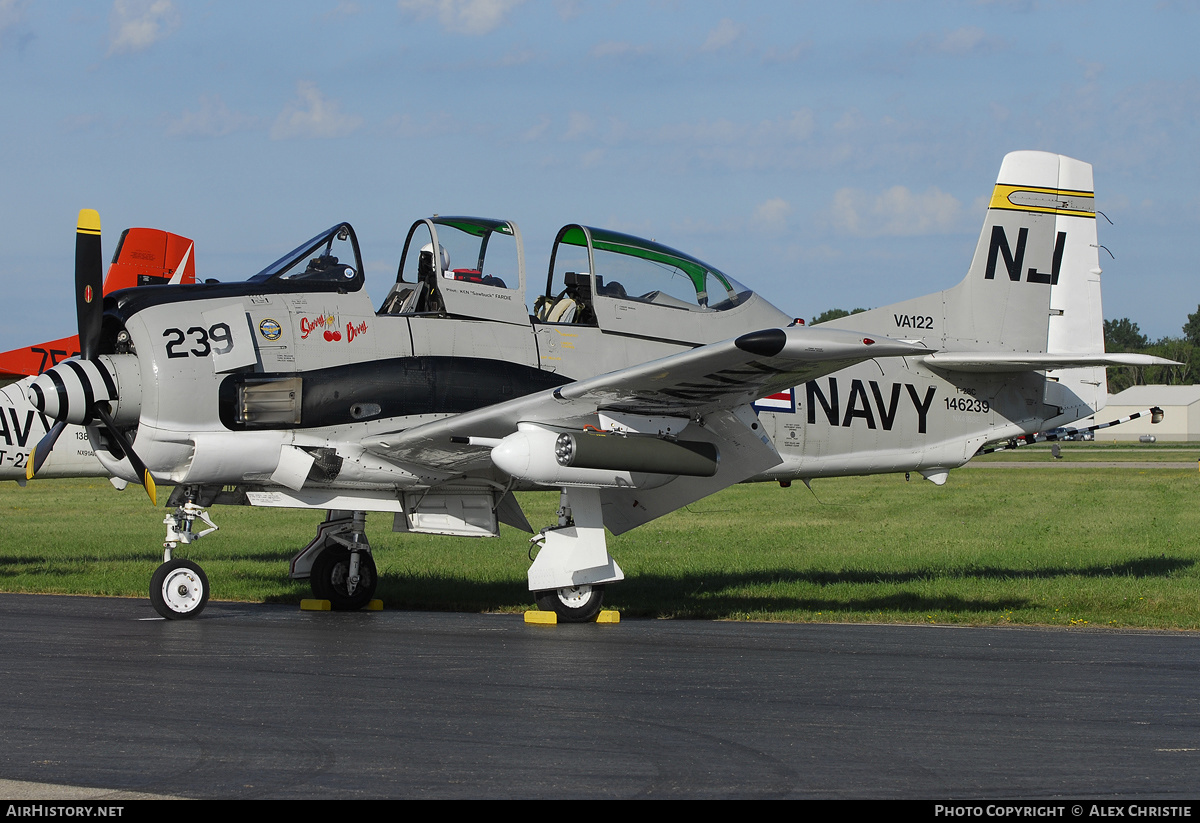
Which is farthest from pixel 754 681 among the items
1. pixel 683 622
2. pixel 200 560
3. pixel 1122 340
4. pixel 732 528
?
pixel 1122 340

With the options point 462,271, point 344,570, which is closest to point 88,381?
point 462,271

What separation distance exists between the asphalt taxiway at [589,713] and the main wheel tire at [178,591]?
27cm

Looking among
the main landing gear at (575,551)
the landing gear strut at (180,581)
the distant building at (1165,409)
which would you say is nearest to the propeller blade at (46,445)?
the landing gear strut at (180,581)

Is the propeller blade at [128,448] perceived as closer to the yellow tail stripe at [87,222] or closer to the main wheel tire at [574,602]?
the yellow tail stripe at [87,222]

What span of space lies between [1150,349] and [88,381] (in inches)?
6822

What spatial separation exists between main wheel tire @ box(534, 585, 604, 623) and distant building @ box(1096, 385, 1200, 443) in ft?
349

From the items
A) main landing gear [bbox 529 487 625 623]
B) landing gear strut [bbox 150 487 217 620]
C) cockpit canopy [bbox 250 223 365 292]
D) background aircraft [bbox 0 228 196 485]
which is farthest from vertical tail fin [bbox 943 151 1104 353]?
background aircraft [bbox 0 228 196 485]

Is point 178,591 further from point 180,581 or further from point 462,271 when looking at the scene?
point 462,271

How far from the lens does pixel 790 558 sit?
66.8 ft

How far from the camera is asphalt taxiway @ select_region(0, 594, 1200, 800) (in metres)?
5.17

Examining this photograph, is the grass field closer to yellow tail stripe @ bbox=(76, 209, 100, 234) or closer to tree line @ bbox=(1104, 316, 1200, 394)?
yellow tail stripe @ bbox=(76, 209, 100, 234)

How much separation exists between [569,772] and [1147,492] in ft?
119

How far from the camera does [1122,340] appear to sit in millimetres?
173125

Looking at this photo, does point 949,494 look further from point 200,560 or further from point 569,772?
point 569,772
